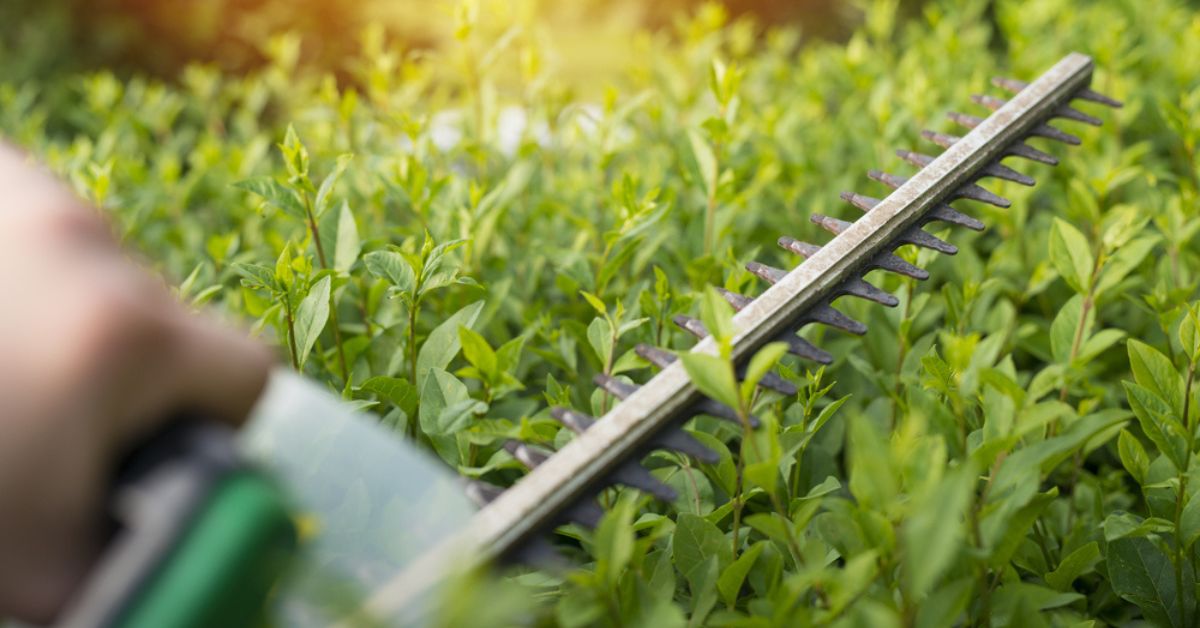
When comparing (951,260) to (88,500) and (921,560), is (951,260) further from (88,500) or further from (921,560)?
(88,500)

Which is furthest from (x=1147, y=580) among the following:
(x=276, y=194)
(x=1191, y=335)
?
(x=276, y=194)

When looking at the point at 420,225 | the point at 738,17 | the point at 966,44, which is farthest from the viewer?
the point at 738,17

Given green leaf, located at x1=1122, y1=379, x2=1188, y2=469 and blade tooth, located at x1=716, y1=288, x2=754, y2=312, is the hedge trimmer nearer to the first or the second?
blade tooth, located at x1=716, y1=288, x2=754, y2=312

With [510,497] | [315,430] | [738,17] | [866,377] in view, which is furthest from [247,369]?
[738,17]

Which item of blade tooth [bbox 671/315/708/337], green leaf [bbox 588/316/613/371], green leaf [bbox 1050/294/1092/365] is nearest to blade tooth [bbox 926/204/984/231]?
green leaf [bbox 1050/294/1092/365]

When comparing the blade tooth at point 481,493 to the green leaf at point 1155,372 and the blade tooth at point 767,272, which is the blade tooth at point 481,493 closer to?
the blade tooth at point 767,272

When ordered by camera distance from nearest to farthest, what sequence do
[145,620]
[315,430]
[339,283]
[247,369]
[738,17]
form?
[145,620], [247,369], [315,430], [339,283], [738,17]

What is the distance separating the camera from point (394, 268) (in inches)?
60.4

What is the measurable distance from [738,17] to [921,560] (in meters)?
6.78

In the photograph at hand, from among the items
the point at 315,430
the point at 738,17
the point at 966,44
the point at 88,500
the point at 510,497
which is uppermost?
the point at 88,500

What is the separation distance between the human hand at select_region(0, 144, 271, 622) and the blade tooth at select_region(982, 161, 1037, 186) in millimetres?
1313

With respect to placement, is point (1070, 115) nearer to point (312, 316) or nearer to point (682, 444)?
point (682, 444)

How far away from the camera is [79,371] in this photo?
716 mm

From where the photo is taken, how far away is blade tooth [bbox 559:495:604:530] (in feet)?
3.61
